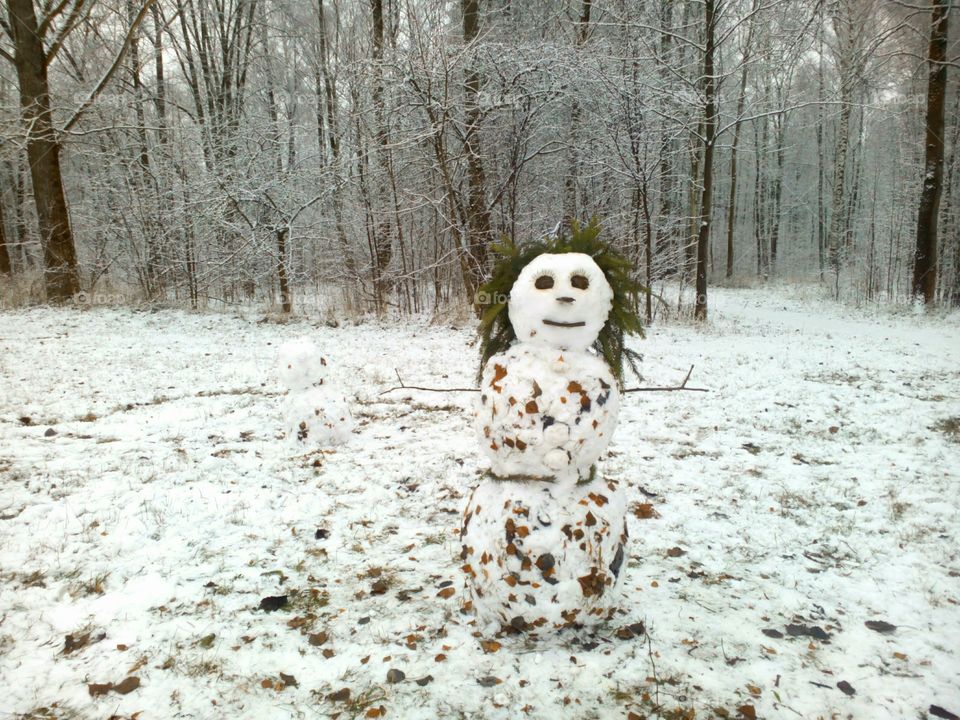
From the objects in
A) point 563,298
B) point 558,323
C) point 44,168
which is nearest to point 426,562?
point 558,323

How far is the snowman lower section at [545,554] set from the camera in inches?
92.7

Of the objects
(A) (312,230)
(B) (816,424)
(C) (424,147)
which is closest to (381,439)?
(B) (816,424)

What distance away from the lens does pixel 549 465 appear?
2.37 m

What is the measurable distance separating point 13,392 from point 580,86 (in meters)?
10.6

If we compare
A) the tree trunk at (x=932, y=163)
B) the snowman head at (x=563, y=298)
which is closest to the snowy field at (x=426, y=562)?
the snowman head at (x=563, y=298)

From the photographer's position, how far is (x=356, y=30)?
14062 mm

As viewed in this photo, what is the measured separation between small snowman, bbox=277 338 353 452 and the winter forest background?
6465 mm

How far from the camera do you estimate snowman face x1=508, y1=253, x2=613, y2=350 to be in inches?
92.5

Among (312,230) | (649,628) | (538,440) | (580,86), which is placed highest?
(580,86)

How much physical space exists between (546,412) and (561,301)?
486 mm

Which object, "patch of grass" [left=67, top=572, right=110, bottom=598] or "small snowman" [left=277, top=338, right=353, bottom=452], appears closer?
"patch of grass" [left=67, top=572, right=110, bottom=598]

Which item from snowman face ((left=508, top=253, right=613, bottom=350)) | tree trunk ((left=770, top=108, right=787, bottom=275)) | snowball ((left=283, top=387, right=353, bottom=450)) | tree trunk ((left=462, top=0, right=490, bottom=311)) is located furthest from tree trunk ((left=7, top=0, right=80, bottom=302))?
tree trunk ((left=770, top=108, right=787, bottom=275))

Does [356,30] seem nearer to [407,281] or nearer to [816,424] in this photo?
[407,281]

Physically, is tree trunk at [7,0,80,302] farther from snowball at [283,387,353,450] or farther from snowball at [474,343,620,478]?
snowball at [474,343,620,478]
